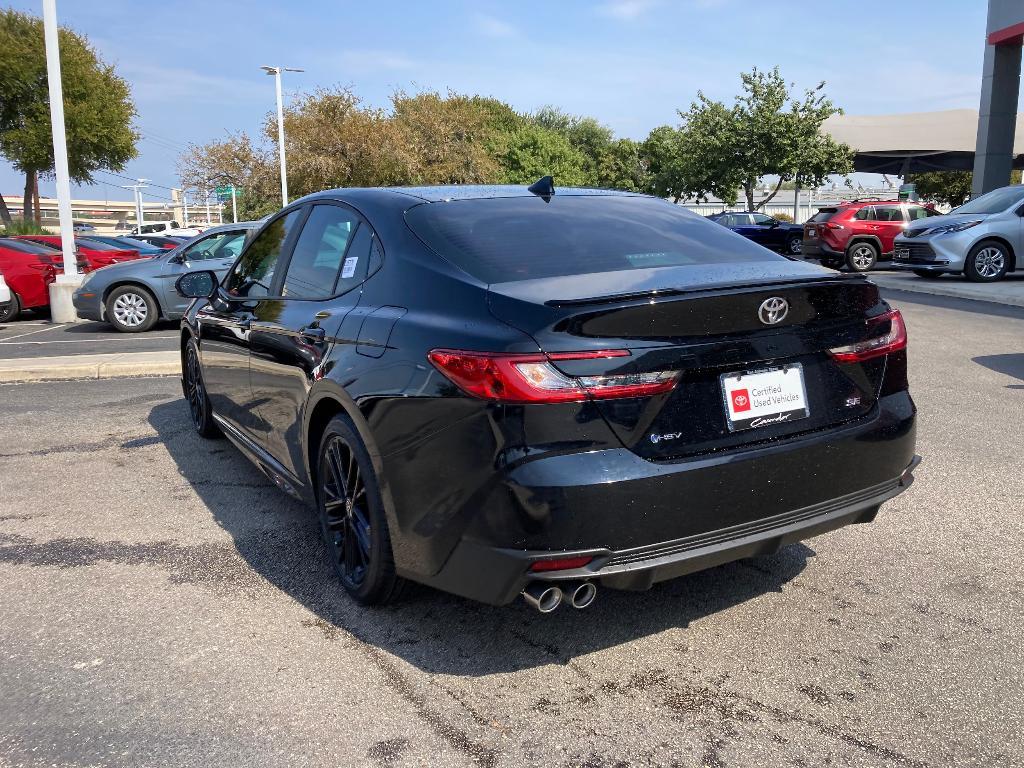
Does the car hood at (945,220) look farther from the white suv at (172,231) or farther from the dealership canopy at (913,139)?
the dealership canopy at (913,139)

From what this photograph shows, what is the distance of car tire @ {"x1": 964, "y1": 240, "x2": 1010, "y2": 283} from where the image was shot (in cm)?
1636

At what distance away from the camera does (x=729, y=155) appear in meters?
39.7

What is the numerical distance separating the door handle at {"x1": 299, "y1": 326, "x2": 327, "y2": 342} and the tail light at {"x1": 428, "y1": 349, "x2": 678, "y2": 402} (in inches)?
44.8

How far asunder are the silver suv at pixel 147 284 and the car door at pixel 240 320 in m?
8.26

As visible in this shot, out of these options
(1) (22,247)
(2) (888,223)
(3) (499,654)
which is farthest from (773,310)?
(2) (888,223)

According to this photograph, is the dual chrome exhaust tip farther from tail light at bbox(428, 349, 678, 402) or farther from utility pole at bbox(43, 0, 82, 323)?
utility pole at bbox(43, 0, 82, 323)

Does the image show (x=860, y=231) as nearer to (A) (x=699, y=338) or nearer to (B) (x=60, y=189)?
(B) (x=60, y=189)

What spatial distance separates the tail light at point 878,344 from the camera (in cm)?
306

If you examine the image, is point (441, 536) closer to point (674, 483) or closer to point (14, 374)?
point (674, 483)

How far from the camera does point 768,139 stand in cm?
3856

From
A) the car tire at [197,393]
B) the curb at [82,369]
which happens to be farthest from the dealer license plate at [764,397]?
the curb at [82,369]

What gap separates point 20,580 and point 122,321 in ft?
33.7

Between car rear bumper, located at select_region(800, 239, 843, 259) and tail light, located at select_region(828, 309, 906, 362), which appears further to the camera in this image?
car rear bumper, located at select_region(800, 239, 843, 259)

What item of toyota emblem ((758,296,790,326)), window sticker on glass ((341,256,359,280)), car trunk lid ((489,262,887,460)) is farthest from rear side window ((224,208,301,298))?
toyota emblem ((758,296,790,326))
